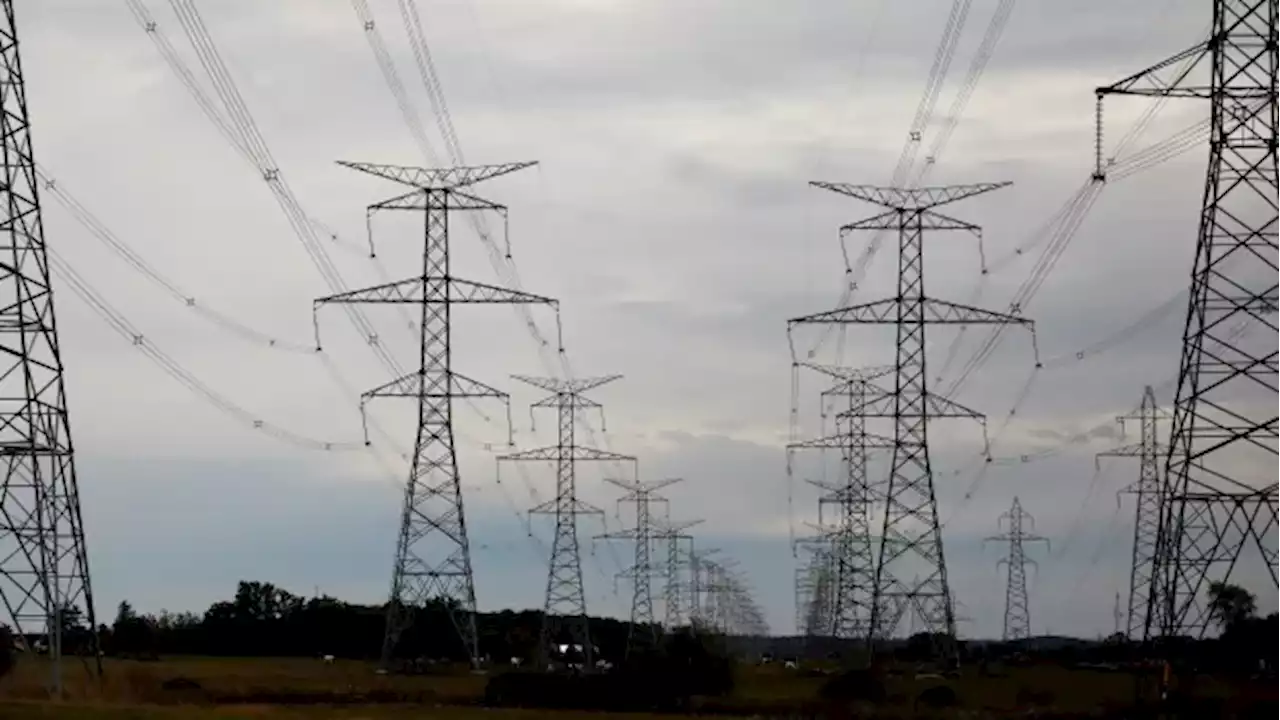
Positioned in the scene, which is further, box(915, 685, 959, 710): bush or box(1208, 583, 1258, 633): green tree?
box(1208, 583, 1258, 633): green tree

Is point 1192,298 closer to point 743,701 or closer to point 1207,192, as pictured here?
point 1207,192

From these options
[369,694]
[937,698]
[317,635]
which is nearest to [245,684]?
[369,694]

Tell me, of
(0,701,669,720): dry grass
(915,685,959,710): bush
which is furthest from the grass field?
(915,685,959,710): bush

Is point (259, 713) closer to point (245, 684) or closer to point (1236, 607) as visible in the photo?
point (245, 684)

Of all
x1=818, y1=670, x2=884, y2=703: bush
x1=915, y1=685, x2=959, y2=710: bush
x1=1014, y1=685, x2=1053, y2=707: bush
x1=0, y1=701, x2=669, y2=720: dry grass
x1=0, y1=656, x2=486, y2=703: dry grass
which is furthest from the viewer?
x1=818, y1=670, x2=884, y2=703: bush

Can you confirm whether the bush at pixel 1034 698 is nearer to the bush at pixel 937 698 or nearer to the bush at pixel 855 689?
the bush at pixel 937 698

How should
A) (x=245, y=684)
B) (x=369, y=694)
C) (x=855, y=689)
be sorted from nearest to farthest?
(x=369, y=694), (x=855, y=689), (x=245, y=684)

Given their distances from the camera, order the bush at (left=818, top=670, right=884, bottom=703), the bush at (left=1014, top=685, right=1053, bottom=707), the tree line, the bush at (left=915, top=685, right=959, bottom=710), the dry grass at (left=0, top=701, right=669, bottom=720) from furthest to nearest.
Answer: the tree line, the bush at (left=818, top=670, right=884, bottom=703), the bush at (left=915, top=685, right=959, bottom=710), the bush at (left=1014, top=685, right=1053, bottom=707), the dry grass at (left=0, top=701, right=669, bottom=720)

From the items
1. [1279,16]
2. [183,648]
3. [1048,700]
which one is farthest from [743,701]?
[183,648]

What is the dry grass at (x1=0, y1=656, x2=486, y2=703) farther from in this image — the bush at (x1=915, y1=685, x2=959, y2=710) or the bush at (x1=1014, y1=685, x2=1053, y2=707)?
the bush at (x1=1014, y1=685, x2=1053, y2=707)

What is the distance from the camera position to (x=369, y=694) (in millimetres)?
75250

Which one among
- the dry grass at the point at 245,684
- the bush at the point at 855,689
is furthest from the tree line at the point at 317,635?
the bush at the point at 855,689

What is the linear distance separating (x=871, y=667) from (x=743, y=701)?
Answer: 49.1ft

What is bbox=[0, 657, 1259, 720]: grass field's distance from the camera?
183ft
